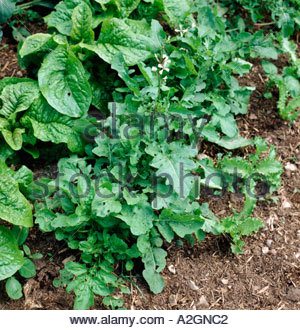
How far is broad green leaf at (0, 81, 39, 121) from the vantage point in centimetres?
290

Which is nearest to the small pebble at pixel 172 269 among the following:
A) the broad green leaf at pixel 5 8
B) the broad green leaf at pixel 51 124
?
the broad green leaf at pixel 51 124

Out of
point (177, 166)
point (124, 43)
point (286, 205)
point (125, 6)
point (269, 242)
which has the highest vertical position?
point (125, 6)

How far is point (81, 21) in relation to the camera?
9.80 feet

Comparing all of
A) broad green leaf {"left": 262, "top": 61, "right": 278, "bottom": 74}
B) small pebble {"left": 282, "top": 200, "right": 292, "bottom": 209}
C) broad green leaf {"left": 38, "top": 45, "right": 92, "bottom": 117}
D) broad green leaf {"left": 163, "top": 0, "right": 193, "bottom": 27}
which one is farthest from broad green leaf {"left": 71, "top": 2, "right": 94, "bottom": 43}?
small pebble {"left": 282, "top": 200, "right": 292, "bottom": 209}

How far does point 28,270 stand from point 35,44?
4.96ft

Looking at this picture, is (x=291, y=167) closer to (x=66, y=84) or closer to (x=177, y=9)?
(x=177, y=9)

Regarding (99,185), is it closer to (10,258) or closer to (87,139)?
(87,139)

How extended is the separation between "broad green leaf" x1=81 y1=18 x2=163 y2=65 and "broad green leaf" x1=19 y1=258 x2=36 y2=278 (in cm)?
145

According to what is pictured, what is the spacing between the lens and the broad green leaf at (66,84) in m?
2.90

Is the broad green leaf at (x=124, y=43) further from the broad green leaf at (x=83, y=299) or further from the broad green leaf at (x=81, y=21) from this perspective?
the broad green leaf at (x=83, y=299)

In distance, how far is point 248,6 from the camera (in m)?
3.69

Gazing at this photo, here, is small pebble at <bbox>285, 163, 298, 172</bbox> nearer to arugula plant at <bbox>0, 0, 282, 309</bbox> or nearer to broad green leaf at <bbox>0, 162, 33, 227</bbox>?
arugula plant at <bbox>0, 0, 282, 309</bbox>

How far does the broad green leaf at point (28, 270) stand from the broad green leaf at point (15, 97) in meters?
0.95

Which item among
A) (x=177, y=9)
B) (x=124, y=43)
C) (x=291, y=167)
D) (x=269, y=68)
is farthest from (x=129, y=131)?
(x=269, y=68)
